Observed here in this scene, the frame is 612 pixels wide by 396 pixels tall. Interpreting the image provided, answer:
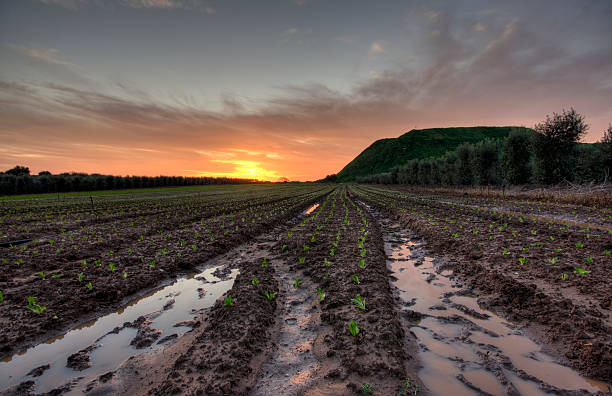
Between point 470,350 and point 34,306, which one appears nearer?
point 470,350

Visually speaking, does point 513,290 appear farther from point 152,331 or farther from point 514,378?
point 152,331

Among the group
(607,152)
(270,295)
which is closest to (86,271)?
(270,295)

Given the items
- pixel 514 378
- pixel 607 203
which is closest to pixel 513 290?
pixel 514 378

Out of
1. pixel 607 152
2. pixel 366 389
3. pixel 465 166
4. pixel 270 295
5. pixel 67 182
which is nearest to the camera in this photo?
pixel 366 389

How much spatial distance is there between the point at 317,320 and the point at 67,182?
332 ft

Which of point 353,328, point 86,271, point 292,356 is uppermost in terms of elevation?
point 353,328

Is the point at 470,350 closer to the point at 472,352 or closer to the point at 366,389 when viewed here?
the point at 472,352

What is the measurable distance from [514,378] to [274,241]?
10648 millimetres

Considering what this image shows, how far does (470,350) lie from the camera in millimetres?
4539

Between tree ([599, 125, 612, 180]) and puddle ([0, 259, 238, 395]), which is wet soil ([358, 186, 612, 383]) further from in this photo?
tree ([599, 125, 612, 180])

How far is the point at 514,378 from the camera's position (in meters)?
3.83

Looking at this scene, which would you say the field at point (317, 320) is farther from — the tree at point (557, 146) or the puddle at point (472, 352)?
the tree at point (557, 146)

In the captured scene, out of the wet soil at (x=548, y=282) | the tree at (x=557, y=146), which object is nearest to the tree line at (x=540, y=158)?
the tree at (x=557, y=146)

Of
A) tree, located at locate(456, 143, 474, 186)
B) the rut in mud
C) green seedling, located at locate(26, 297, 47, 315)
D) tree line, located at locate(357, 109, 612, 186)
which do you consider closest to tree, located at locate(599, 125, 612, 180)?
tree line, located at locate(357, 109, 612, 186)
